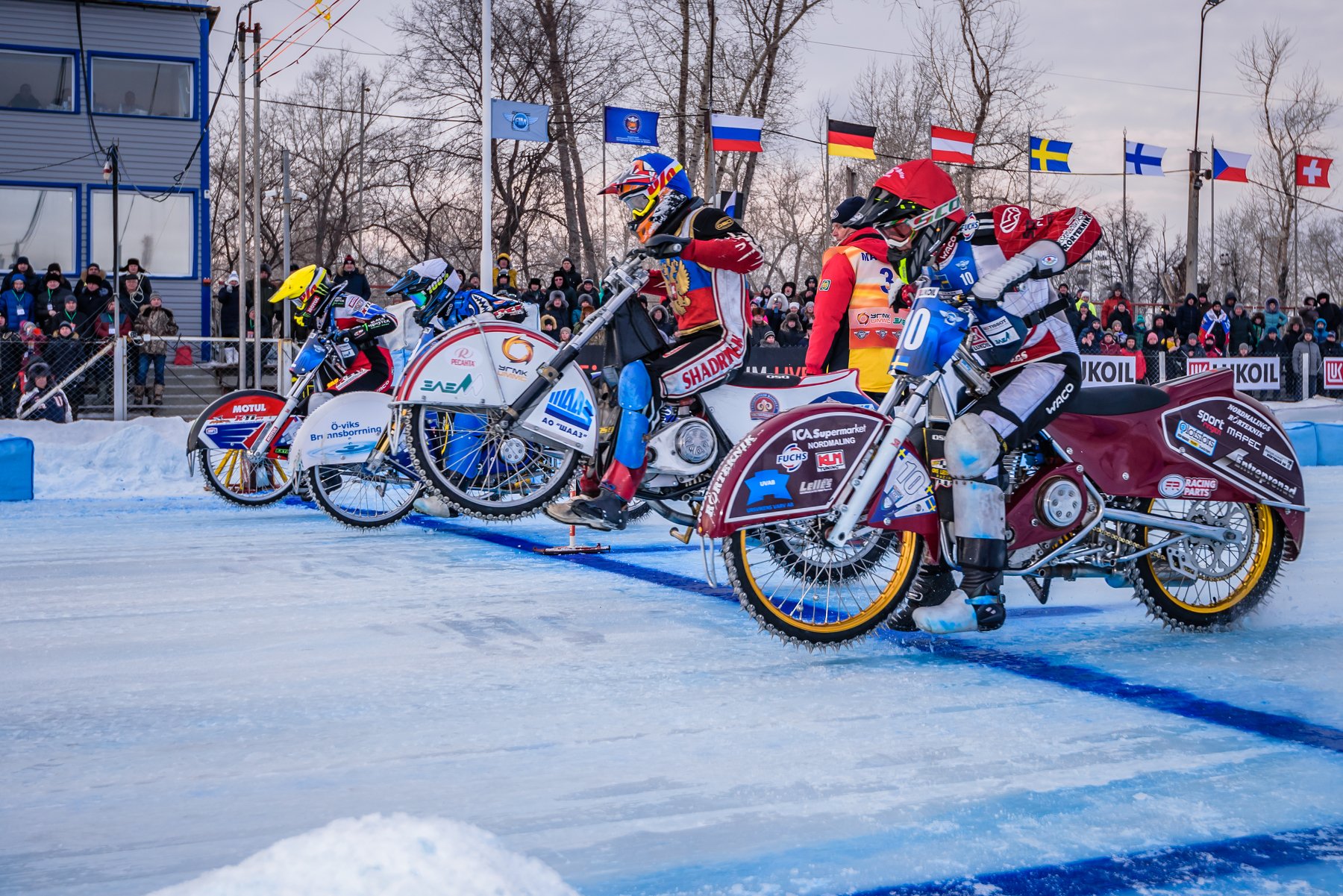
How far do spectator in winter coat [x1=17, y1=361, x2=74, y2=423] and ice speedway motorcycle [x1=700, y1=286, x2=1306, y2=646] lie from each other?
1291 cm

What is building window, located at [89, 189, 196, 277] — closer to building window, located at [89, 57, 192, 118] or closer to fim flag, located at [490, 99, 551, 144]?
building window, located at [89, 57, 192, 118]

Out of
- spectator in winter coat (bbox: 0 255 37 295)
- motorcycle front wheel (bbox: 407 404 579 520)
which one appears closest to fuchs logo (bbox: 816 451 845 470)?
motorcycle front wheel (bbox: 407 404 579 520)

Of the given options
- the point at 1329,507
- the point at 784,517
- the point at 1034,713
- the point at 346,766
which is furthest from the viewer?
the point at 1329,507

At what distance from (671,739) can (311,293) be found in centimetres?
714

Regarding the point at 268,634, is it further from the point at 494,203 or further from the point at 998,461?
the point at 494,203

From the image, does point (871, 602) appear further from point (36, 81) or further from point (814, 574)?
point (36, 81)

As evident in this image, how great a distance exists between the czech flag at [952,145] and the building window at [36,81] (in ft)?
57.1

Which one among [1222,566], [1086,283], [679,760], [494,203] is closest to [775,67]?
[494,203]

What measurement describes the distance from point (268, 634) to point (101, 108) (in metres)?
25.1

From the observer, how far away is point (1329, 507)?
10.7 m

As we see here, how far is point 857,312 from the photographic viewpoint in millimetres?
7891

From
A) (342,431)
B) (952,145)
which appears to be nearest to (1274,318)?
(952,145)

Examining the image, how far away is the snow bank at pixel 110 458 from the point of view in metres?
12.2

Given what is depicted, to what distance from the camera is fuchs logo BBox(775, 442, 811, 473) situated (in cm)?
469
